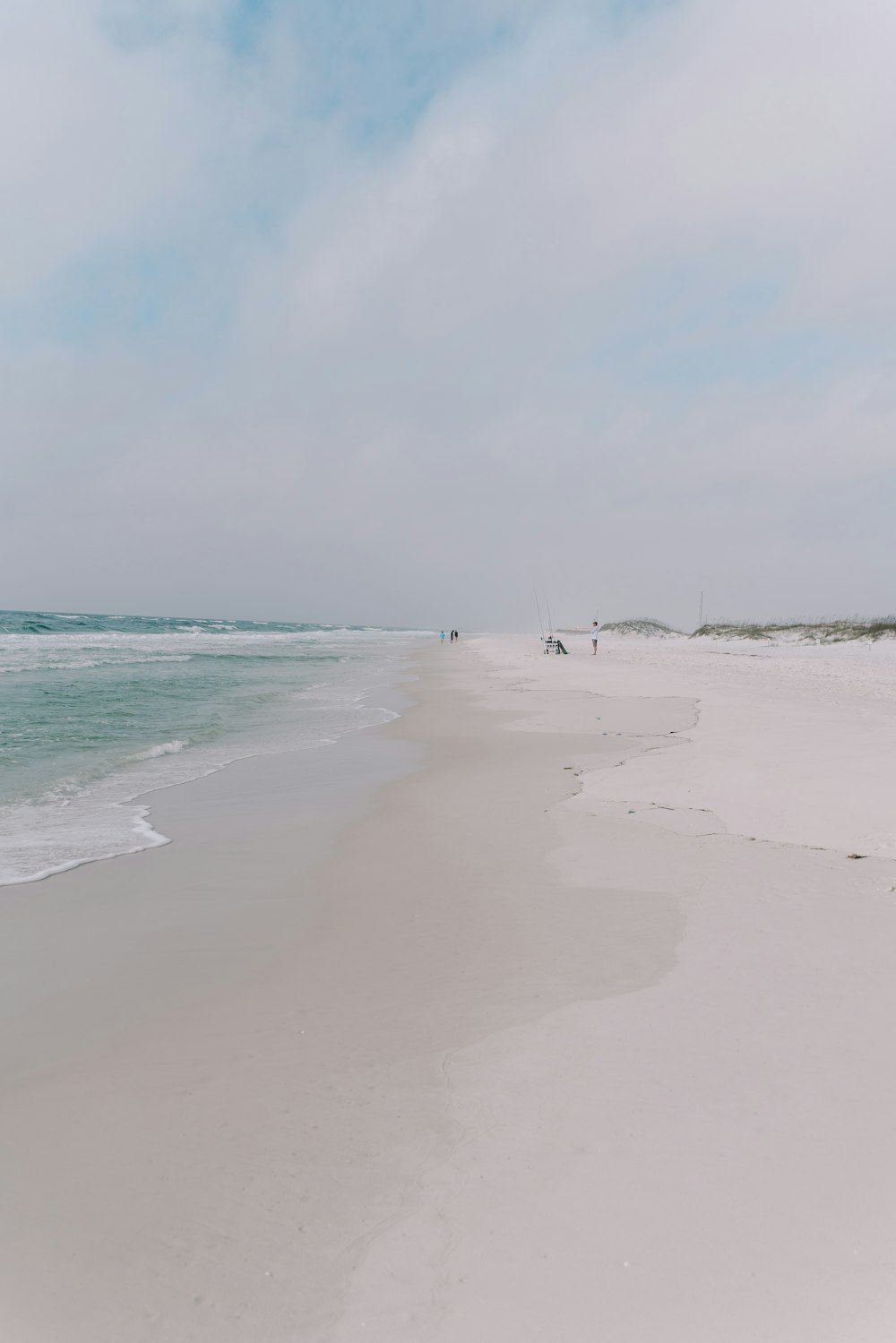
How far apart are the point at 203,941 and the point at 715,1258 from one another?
311 cm

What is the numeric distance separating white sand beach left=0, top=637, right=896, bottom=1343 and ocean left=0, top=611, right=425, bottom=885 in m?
0.99

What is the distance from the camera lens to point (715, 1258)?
1.89 metres

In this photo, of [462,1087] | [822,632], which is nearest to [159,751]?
[462,1087]

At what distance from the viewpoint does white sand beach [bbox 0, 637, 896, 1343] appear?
6.06ft

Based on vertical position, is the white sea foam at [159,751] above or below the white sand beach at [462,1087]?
below

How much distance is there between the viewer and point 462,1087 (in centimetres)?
267

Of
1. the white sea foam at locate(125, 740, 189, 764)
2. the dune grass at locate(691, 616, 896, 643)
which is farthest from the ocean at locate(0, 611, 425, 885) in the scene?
the dune grass at locate(691, 616, 896, 643)

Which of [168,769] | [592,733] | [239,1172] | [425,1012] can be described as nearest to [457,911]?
[425,1012]

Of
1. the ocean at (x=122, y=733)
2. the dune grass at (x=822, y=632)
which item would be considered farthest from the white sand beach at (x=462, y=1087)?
the dune grass at (x=822, y=632)

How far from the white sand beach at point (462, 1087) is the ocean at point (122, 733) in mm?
990

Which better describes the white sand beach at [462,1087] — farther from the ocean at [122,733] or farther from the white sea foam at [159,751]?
the white sea foam at [159,751]

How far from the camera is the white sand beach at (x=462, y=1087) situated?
1.85m

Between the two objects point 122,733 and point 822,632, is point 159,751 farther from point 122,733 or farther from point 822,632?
point 822,632

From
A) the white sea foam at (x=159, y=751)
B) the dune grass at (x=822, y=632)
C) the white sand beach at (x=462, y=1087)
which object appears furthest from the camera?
the dune grass at (x=822, y=632)
